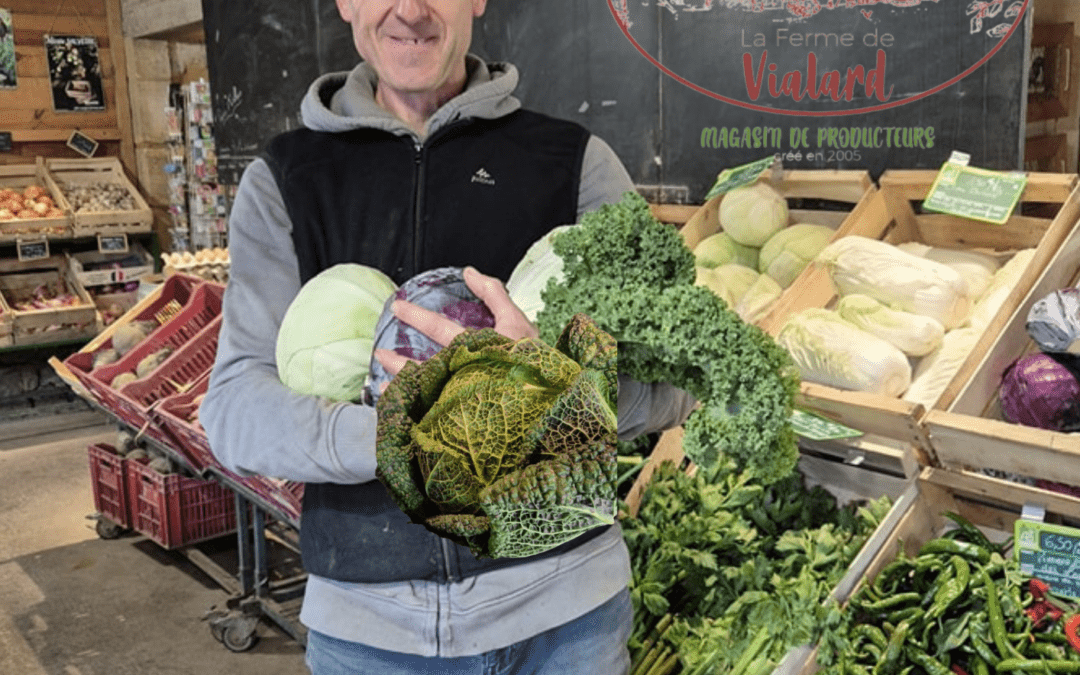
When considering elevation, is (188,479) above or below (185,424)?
below

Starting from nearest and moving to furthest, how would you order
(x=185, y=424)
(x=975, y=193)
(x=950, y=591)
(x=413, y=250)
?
(x=413, y=250) → (x=950, y=591) → (x=975, y=193) → (x=185, y=424)

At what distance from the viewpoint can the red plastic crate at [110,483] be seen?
15.5ft

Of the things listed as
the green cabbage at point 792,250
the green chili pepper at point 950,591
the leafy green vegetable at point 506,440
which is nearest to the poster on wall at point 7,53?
the green cabbage at point 792,250

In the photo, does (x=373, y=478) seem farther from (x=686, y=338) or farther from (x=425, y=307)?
(x=686, y=338)

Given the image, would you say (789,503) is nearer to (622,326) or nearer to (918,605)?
(918,605)

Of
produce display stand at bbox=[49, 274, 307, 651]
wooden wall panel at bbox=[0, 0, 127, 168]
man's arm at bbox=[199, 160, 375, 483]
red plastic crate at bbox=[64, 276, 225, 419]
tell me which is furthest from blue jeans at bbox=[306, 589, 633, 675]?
wooden wall panel at bbox=[0, 0, 127, 168]

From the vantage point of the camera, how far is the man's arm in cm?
107

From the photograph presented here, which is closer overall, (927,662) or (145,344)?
(927,662)

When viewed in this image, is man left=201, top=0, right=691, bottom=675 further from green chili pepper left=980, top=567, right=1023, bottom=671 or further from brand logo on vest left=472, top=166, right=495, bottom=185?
green chili pepper left=980, top=567, right=1023, bottom=671

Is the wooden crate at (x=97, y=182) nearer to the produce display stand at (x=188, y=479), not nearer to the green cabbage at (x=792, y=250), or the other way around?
the produce display stand at (x=188, y=479)

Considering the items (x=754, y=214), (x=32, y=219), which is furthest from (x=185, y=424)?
(x=32, y=219)

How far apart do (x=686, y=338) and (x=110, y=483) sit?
4580 millimetres

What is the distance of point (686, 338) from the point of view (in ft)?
2.73

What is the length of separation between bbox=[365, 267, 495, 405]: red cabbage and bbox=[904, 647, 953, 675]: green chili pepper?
1.39 metres
